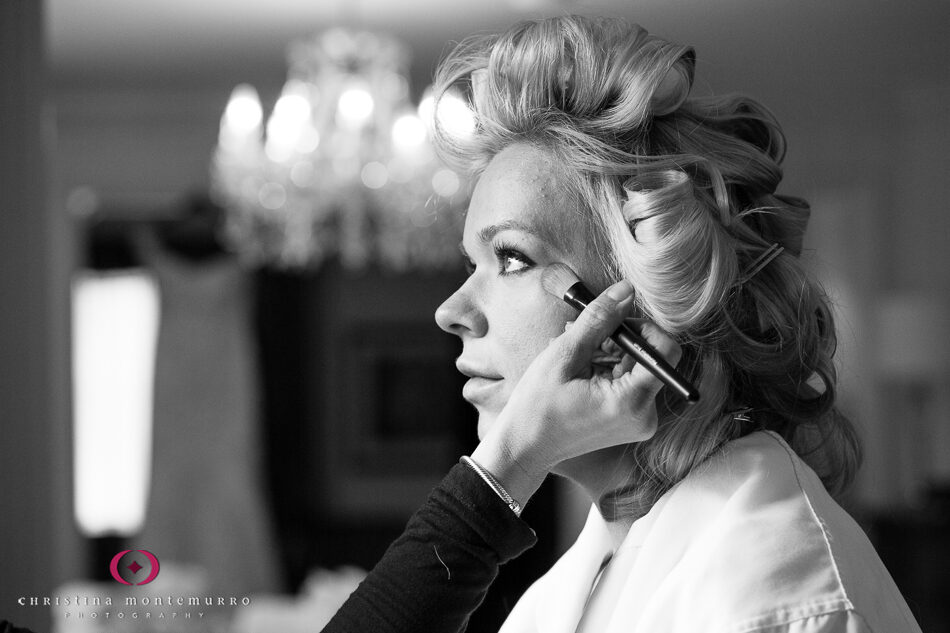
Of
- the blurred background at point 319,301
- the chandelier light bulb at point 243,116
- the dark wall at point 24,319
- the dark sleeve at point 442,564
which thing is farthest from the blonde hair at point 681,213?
the blurred background at point 319,301

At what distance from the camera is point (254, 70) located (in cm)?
475

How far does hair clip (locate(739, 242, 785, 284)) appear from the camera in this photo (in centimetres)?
97

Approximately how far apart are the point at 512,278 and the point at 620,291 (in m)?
0.15

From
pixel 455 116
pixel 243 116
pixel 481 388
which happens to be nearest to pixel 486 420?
pixel 481 388

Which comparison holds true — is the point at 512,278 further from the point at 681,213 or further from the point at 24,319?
the point at 24,319

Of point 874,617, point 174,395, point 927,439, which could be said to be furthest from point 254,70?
point 874,617

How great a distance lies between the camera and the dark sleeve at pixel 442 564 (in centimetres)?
79

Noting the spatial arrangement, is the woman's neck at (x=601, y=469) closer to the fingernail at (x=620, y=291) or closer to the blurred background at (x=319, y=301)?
the fingernail at (x=620, y=291)

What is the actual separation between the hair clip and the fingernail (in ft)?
0.45

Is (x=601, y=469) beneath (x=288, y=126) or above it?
beneath

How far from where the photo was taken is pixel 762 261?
3.21 ft

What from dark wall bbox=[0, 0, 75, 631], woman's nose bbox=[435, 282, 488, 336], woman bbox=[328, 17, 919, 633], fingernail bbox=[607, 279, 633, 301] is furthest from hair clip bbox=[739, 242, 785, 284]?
dark wall bbox=[0, 0, 75, 631]

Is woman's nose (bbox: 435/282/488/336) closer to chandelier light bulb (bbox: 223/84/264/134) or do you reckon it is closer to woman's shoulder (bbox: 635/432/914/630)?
woman's shoulder (bbox: 635/432/914/630)

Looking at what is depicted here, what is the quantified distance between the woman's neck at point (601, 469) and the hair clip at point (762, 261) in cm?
22
